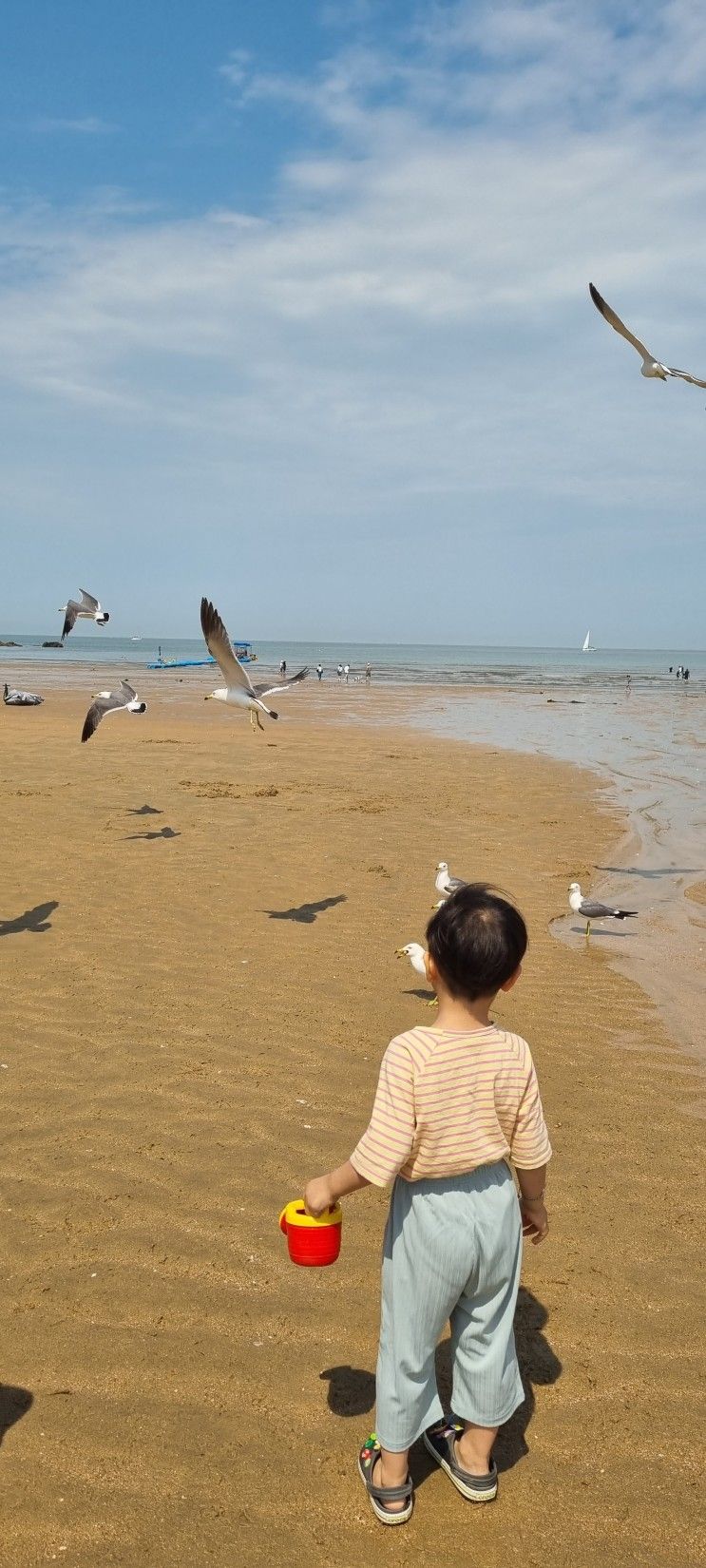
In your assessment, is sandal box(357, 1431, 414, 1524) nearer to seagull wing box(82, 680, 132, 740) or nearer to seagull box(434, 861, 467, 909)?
seagull box(434, 861, 467, 909)

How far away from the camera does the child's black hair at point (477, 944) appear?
246cm

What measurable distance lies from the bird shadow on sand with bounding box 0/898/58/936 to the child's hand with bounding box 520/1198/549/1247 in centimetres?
541

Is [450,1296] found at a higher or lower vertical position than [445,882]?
higher

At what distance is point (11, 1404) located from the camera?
2965 millimetres

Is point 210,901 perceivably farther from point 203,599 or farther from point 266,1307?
point 266,1307

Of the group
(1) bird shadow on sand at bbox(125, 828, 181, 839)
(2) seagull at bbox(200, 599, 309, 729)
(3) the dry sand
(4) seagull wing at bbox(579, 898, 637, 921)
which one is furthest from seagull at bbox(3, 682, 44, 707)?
(4) seagull wing at bbox(579, 898, 637, 921)

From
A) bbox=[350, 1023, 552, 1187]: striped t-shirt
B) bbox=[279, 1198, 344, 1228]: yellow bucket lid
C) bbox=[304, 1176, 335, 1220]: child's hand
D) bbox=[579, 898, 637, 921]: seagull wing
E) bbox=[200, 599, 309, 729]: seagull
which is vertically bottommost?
bbox=[579, 898, 637, 921]: seagull wing

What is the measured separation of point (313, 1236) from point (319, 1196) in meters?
0.14

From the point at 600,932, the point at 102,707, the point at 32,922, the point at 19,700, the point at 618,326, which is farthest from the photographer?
the point at 19,700

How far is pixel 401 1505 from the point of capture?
8.57ft

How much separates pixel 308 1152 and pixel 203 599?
753cm

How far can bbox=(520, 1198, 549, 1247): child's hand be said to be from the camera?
8.80 feet

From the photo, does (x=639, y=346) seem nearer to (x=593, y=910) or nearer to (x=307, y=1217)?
(x=593, y=910)

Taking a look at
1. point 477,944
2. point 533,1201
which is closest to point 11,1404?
point 533,1201
